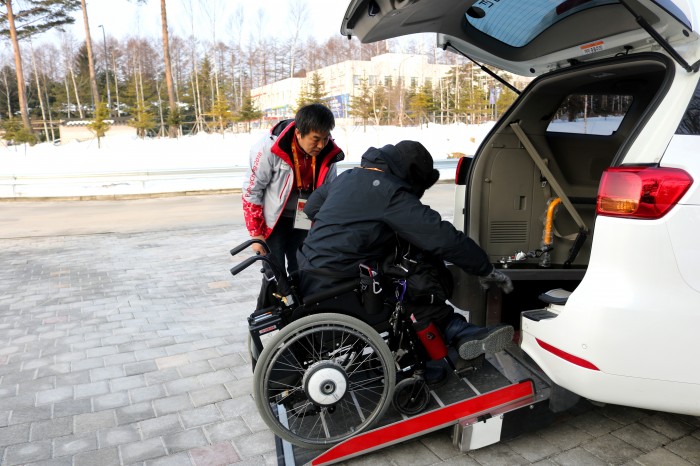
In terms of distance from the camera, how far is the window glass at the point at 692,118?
2.17m

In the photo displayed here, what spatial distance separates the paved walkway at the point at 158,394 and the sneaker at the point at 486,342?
1.48 feet

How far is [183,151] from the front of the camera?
29203 mm

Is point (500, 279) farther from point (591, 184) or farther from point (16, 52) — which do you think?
point (16, 52)

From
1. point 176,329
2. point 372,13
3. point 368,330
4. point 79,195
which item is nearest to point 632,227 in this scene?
point 368,330

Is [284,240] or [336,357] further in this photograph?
[284,240]

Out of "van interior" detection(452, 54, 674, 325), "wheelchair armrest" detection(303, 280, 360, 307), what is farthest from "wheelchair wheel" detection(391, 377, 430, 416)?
"van interior" detection(452, 54, 674, 325)

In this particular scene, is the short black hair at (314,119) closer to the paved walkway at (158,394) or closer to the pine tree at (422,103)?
the paved walkway at (158,394)

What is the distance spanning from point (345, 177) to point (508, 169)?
1368 mm

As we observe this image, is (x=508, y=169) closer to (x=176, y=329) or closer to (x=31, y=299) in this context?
(x=176, y=329)

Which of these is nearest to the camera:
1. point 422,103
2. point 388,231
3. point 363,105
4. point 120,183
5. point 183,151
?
point 388,231

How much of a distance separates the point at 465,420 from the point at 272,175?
1.98 meters

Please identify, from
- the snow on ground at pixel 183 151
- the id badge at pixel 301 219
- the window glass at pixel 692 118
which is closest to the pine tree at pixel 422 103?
the snow on ground at pixel 183 151

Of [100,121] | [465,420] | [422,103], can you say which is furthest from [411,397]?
[422,103]

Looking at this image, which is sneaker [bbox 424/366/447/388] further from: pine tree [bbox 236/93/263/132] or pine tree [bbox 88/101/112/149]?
pine tree [bbox 236/93/263/132]
